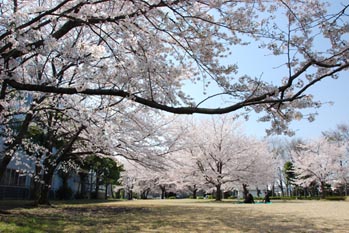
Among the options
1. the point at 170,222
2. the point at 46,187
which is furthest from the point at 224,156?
the point at 170,222

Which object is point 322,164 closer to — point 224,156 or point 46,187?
point 224,156

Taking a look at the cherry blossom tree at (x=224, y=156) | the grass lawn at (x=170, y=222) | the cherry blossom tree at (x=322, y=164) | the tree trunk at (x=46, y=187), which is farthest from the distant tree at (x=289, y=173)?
the tree trunk at (x=46, y=187)

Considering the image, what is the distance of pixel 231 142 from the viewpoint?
2577 centimetres

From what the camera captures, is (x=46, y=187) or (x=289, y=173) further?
(x=289, y=173)

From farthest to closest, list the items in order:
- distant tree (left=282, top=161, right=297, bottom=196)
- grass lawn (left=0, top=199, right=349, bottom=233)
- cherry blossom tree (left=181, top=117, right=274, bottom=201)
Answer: distant tree (left=282, top=161, right=297, bottom=196)
cherry blossom tree (left=181, top=117, right=274, bottom=201)
grass lawn (left=0, top=199, right=349, bottom=233)

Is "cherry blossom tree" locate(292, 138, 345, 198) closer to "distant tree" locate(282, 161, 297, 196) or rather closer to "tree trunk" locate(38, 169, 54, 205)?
"distant tree" locate(282, 161, 297, 196)

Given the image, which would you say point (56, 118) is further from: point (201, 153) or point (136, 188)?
point (136, 188)

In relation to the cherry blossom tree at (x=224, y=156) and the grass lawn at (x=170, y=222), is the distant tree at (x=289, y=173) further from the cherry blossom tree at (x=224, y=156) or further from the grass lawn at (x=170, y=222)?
the grass lawn at (x=170, y=222)

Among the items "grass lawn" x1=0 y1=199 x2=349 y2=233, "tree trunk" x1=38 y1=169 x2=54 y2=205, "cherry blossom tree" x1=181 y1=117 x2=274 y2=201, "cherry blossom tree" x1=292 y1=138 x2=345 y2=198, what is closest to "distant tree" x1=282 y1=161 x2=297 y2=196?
"cherry blossom tree" x1=292 y1=138 x2=345 y2=198

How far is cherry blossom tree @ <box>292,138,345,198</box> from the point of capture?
121 ft

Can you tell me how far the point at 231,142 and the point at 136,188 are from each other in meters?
29.1

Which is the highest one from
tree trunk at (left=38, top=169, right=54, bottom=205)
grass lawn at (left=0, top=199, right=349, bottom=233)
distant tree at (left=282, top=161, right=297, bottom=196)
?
distant tree at (left=282, top=161, right=297, bottom=196)

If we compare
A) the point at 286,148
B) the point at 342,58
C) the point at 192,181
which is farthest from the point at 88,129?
the point at 286,148

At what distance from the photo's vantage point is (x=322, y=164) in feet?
123
